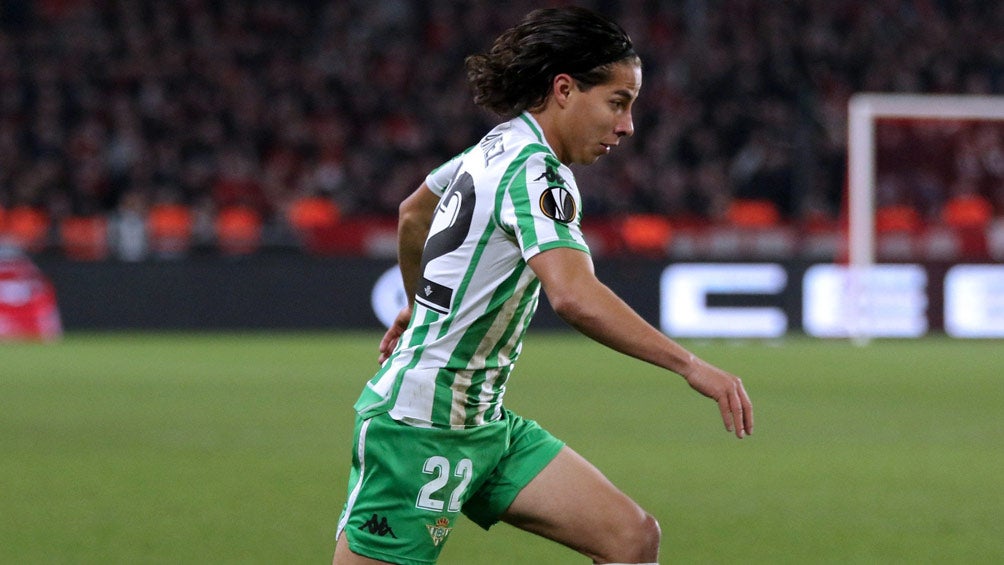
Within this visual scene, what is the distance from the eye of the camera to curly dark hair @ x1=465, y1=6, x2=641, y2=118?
10.6ft

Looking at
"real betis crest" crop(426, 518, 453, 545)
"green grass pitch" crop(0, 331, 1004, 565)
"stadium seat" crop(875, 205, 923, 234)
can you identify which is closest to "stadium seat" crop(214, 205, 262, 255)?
"green grass pitch" crop(0, 331, 1004, 565)

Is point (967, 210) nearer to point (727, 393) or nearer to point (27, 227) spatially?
point (27, 227)

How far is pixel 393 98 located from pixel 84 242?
6.09 m

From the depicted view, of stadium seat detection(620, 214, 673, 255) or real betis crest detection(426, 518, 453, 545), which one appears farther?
stadium seat detection(620, 214, 673, 255)

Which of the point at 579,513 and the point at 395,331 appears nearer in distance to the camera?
the point at 579,513

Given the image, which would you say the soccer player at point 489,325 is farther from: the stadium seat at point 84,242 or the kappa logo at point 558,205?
the stadium seat at point 84,242

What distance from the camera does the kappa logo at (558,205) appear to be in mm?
3051

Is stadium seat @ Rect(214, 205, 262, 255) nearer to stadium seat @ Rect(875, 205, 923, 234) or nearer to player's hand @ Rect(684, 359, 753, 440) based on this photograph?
stadium seat @ Rect(875, 205, 923, 234)

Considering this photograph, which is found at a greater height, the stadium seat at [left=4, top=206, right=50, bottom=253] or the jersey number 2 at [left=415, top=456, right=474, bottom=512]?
the jersey number 2 at [left=415, top=456, right=474, bottom=512]

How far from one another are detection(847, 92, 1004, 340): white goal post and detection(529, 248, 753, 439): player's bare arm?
49.0ft

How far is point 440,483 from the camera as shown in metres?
3.31

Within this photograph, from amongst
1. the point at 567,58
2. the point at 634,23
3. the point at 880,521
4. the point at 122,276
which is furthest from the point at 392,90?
the point at 567,58

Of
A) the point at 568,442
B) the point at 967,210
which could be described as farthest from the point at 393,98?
the point at 568,442

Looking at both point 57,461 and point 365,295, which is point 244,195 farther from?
point 57,461
